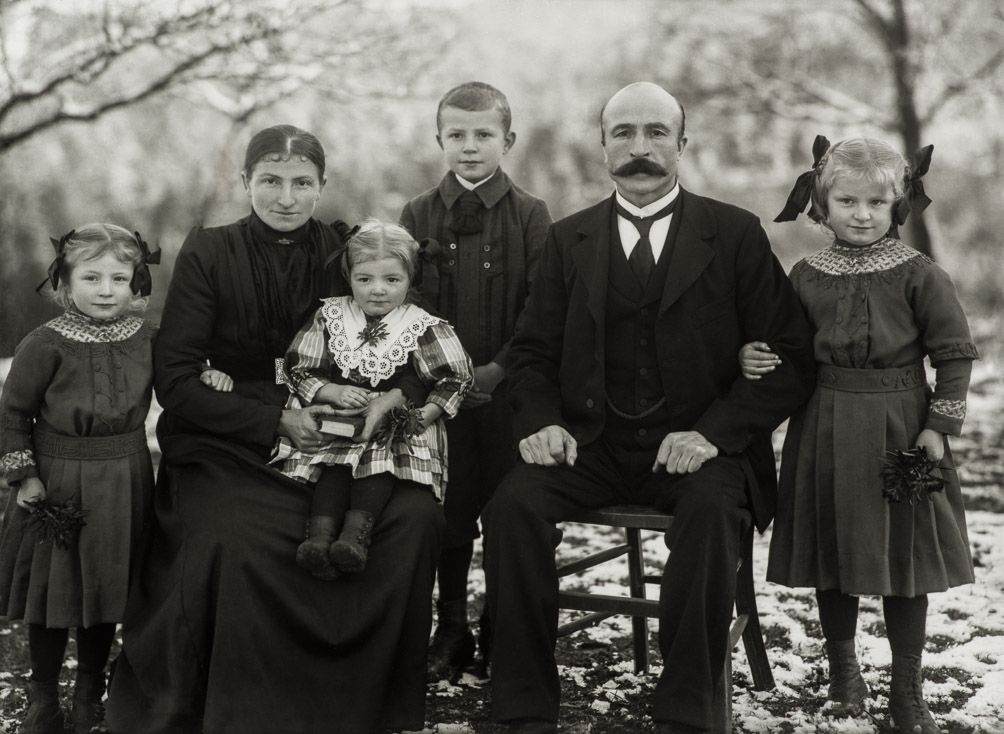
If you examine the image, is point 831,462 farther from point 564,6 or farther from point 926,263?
point 564,6

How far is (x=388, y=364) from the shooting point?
143 inches

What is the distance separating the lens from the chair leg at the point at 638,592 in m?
4.00

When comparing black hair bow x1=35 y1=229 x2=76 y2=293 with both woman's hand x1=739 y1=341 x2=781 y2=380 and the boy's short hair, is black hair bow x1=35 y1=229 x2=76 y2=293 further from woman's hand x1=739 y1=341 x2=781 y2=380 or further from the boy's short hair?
woman's hand x1=739 y1=341 x2=781 y2=380

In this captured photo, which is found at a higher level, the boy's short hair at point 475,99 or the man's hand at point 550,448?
the boy's short hair at point 475,99

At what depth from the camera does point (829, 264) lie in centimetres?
359

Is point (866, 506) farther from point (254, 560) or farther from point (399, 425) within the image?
point (254, 560)

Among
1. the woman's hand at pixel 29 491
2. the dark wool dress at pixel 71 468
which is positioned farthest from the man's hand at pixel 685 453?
the woman's hand at pixel 29 491

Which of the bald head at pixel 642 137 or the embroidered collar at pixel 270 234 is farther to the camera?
the embroidered collar at pixel 270 234

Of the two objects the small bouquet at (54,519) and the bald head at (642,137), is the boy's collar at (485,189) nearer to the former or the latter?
the bald head at (642,137)

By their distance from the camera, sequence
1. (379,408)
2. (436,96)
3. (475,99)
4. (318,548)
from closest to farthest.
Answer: (318,548)
(379,408)
(475,99)
(436,96)

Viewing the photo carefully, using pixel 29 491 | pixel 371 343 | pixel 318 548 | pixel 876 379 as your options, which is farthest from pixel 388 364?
pixel 876 379

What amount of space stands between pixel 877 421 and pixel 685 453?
24.6 inches

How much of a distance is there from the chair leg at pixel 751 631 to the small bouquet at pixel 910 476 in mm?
521

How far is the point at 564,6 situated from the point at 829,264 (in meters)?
11.4
